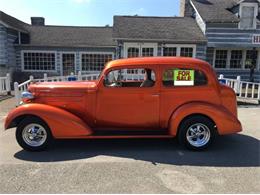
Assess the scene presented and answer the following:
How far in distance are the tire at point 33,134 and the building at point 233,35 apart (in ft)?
48.0

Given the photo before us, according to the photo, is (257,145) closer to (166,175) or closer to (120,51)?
(166,175)

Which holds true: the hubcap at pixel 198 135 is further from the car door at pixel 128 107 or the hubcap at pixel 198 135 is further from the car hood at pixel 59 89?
the car hood at pixel 59 89

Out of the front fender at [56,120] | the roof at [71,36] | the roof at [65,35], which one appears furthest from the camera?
the roof at [71,36]

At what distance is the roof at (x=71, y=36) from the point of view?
18.6m

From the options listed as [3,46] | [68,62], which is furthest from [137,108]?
[3,46]

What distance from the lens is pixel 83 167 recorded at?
14.4 feet

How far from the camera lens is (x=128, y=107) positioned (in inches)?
209

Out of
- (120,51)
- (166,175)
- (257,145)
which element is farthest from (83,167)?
(120,51)

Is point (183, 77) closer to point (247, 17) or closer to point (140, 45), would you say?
point (140, 45)

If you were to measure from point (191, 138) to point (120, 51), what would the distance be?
41.4 ft

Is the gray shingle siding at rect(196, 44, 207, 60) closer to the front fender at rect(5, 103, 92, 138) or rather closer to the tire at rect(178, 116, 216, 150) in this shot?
the tire at rect(178, 116, 216, 150)

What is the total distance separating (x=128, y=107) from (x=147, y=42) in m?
12.3

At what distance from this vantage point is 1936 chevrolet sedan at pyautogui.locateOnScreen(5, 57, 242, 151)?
5098mm

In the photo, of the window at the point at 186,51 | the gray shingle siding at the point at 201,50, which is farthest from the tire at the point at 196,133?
the gray shingle siding at the point at 201,50
